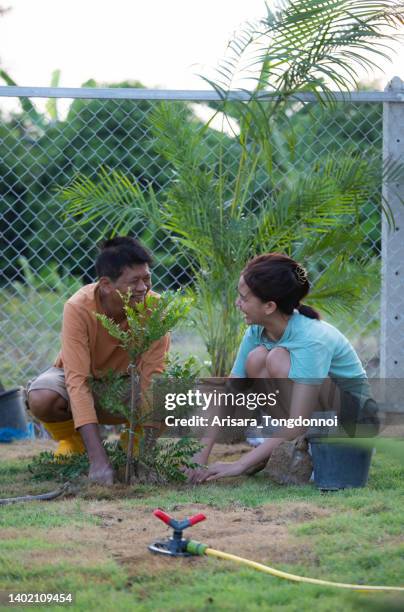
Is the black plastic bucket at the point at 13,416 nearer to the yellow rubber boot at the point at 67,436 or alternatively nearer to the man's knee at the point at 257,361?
the yellow rubber boot at the point at 67,436

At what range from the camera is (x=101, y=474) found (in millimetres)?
3625

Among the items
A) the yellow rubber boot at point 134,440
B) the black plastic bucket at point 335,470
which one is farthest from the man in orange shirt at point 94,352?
the black plastic bucket at point 335,470

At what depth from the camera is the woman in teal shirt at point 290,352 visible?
3676 mm

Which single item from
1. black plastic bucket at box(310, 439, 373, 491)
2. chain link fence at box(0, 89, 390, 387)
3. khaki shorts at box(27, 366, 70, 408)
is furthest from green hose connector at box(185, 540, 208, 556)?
chain link fence at box(0, 89, 390, 387)

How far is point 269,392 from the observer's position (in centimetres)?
394

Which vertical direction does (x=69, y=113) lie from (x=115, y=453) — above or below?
above

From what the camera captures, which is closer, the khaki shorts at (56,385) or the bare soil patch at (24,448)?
the khaki shorts at (56,385)

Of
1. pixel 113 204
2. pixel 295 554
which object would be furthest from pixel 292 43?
pixel 295 554

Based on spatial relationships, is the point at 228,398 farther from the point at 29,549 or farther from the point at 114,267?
the point at 29,549

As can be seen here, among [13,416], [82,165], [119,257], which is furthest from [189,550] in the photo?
[82,165]

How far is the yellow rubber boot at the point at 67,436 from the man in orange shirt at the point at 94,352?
4 cm

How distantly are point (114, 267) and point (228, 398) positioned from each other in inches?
38.2

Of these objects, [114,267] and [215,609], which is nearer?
[215,609]

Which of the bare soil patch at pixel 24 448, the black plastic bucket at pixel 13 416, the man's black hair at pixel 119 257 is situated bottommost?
the bare soil patch at pixel 24 448
